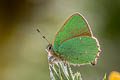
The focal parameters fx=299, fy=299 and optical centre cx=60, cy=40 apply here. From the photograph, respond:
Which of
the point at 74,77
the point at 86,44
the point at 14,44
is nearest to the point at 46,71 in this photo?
the point at 14,44

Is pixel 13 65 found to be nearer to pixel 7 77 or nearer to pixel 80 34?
pixel 7 77

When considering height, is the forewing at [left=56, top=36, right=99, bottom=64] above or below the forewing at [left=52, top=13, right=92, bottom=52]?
below

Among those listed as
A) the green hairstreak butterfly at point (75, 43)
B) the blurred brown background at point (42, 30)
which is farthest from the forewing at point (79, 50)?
the blurred brown background at point (42, 30)

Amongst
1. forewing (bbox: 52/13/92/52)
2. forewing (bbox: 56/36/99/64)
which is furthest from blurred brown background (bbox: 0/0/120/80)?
forewing (bbox: 52/13/92/52)

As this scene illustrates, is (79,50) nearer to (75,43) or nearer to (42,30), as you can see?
(75,43)

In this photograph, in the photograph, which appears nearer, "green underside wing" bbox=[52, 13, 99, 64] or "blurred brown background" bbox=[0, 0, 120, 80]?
"green underside wing" bbox=[52, 13, 99, 64]

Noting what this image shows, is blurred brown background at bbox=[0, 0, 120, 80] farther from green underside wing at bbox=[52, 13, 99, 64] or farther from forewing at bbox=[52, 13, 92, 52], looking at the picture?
forewing at bbox=[52, 13, 92, 52]

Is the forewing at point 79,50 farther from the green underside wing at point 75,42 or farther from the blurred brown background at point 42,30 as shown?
the blurred brown background at point 42,30

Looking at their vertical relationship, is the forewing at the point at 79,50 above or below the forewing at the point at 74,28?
below
